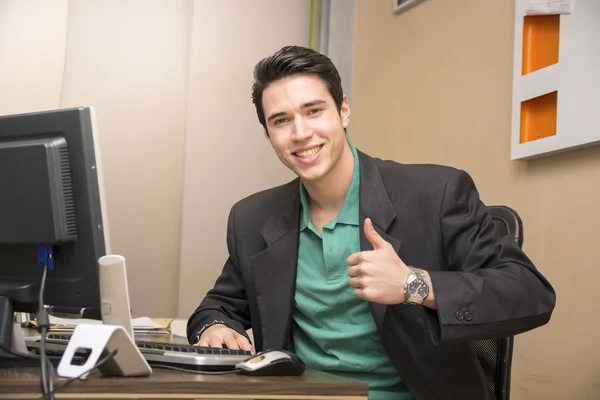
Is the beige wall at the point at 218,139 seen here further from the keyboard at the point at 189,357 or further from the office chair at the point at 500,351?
the keyboard at the point at 189,357

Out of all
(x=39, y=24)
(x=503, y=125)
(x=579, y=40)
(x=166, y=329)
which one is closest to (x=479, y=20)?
(x=503, y=125)

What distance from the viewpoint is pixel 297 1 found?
11.3 feet

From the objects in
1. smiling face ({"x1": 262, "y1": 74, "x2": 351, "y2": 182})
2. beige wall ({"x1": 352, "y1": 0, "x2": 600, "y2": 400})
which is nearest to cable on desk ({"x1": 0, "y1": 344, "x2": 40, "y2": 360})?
smiling face ({"x1": 262, "y1": 74, "x2": 351, "y2": 182})

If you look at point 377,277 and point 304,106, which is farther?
point 304,106

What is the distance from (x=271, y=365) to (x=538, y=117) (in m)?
1.41

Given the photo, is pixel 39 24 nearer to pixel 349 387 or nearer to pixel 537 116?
pixel 537 116

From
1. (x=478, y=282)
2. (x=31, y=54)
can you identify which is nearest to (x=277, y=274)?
(x=478, y=282)

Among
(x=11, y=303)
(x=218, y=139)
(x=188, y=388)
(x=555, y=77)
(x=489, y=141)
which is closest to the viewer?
(x=188, y=388)

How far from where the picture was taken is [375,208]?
5.22 ft

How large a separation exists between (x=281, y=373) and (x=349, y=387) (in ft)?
0.40

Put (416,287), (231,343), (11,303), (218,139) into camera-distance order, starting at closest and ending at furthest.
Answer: (11,303), (416,287), (231,343), (218,139)

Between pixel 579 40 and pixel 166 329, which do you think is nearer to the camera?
pixel 579 40

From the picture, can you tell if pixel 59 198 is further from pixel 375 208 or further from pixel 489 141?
pixel 489 141

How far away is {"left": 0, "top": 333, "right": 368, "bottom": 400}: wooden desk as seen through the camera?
862 mm
